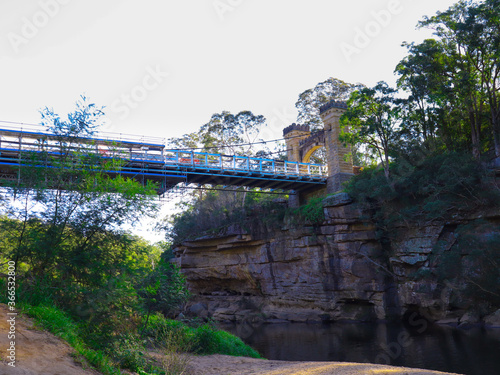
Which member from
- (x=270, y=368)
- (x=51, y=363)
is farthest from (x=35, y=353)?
(x=270, y=368)

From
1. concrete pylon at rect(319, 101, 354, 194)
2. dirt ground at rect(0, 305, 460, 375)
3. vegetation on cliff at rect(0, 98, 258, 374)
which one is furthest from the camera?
concrete pylon at rect(319, 101, 354, 194)

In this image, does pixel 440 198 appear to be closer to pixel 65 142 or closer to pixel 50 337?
pixel 65 142

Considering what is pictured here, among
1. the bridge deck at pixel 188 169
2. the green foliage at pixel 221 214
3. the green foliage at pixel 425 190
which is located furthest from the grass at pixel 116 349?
the green foliage at pixel 221 214

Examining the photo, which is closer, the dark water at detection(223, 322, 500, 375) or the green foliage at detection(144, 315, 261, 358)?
the green foliage at detection(144, 315, 261, 358)

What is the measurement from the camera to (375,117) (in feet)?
75.0

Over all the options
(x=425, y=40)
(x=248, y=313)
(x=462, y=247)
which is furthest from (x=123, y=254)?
(x=425, y=40)

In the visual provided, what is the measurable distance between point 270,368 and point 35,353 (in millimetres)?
5859

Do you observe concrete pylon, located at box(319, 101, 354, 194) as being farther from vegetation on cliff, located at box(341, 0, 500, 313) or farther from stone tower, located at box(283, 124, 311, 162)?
stone tower, located at box(283, 124, 311, 162)

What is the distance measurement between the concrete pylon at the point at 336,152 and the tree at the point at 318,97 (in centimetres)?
952

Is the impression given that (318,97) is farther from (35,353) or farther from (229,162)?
(35,353)

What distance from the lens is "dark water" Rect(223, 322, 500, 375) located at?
11.4 m

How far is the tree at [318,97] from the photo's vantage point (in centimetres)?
3578

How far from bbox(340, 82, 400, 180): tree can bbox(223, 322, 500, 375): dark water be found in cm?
849

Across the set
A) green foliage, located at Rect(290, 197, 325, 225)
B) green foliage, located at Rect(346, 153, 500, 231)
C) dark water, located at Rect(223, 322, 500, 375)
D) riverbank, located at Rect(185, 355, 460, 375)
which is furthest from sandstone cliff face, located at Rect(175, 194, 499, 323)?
riverbank, located at Rect(185, 355, 460, 375)
